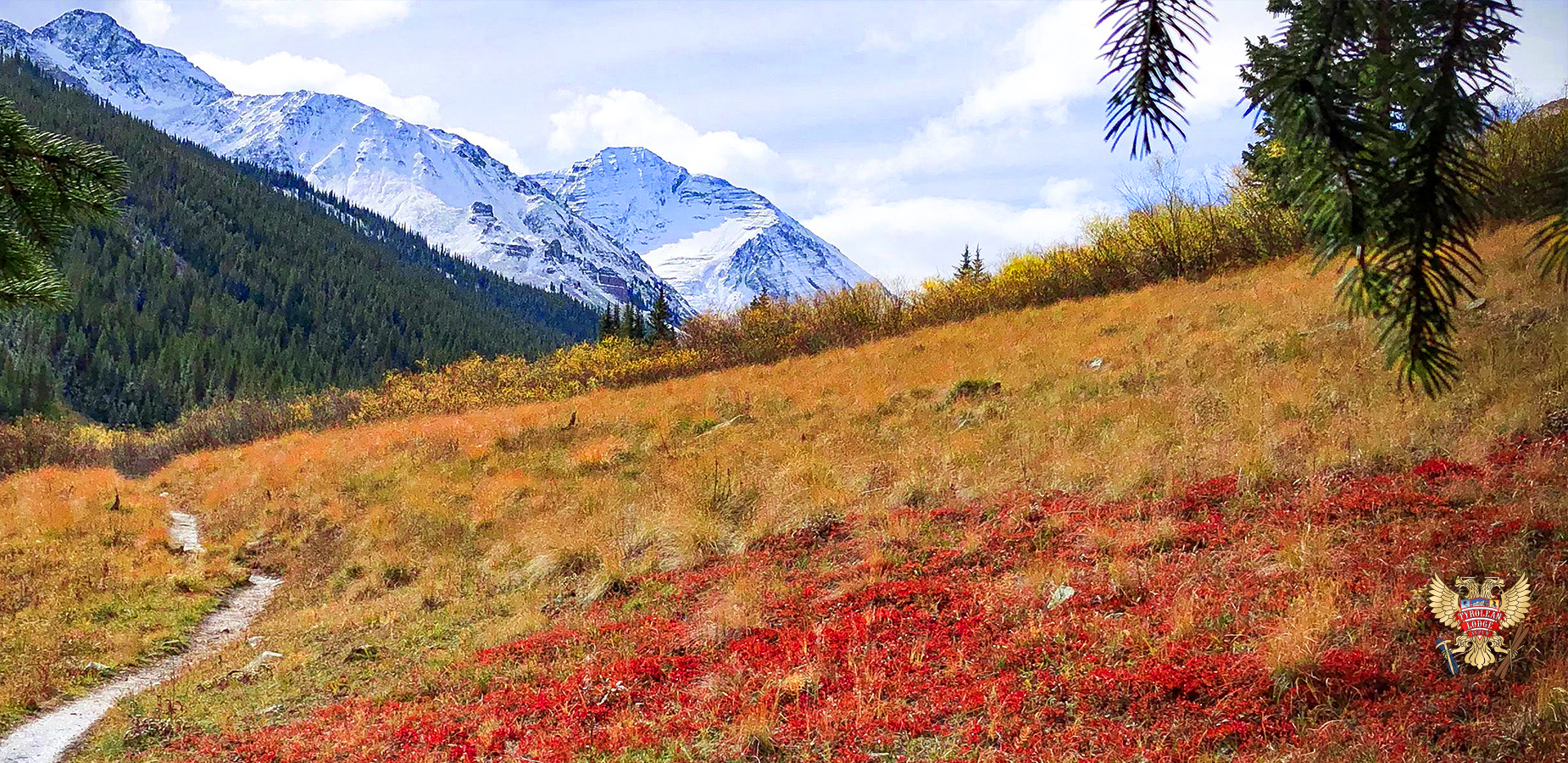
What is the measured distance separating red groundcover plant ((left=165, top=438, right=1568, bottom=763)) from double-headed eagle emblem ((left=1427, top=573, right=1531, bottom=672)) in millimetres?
137

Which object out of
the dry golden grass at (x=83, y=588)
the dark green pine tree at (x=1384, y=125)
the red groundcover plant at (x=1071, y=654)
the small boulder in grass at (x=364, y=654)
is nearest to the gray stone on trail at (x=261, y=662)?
the small boulder in grass at (x=364, y=654)

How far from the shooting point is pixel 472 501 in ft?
56.2

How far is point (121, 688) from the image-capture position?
9750 millimetres

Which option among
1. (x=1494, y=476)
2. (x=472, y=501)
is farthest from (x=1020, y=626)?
(x=472, y=501)

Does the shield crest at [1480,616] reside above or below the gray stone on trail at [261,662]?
above

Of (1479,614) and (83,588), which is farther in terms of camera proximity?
(83,588)

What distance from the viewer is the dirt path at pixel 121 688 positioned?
26.2 feet

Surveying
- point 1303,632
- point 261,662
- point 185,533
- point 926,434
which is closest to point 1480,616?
point 1303,632

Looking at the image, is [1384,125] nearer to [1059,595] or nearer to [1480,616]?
[1480,616]

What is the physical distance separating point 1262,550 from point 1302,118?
268 inches

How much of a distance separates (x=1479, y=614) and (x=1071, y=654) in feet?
8.14

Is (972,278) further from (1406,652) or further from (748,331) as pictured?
(1406,652)

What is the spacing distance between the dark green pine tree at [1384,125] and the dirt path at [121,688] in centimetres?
1114

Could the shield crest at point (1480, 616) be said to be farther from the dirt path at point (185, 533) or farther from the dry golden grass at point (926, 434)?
the dirt path at point (185, 533)
